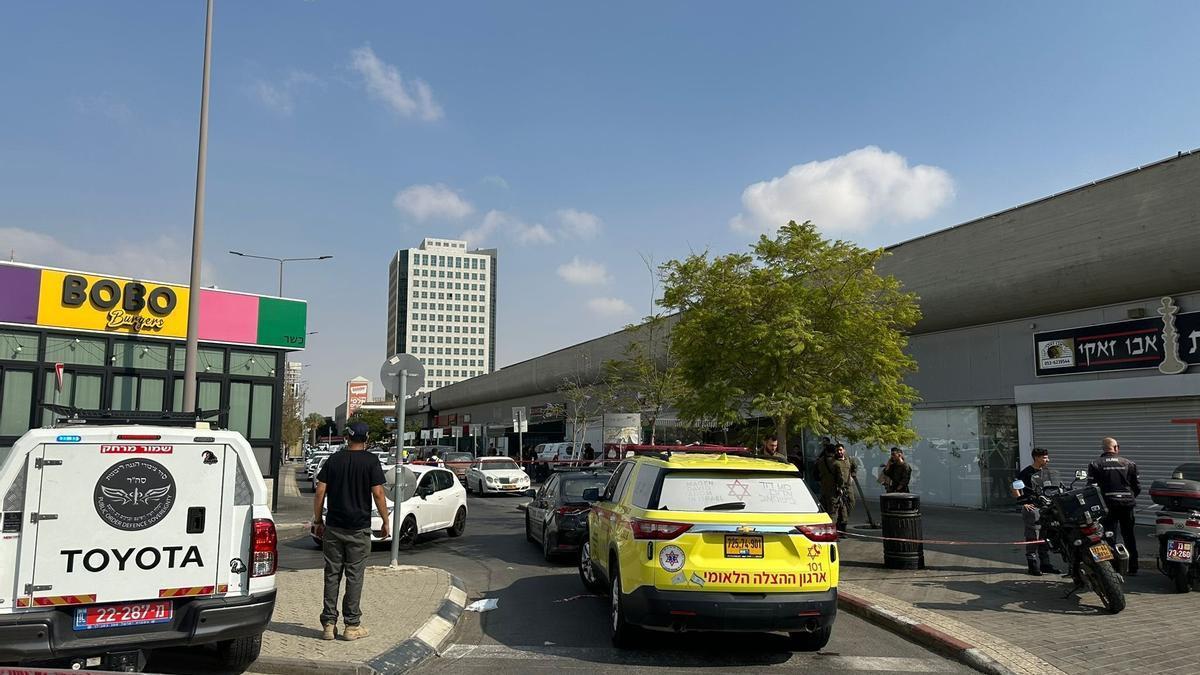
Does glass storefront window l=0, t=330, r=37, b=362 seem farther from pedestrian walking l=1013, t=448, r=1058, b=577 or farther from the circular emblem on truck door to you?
pedestrian walking l=1013, t=448, r=1058, b=577

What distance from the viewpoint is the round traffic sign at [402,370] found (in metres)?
11.9

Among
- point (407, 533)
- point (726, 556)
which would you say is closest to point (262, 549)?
point (726, 556)

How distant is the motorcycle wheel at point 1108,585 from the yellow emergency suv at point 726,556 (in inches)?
136

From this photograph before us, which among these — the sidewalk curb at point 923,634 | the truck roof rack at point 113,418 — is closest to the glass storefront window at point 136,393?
Answer: the truck roof rack at point 113,418

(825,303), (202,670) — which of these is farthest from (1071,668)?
(825,303)

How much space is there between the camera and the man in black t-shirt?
7.12 meters

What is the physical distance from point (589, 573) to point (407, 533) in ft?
19.7

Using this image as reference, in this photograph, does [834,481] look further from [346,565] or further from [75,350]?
[75,350]

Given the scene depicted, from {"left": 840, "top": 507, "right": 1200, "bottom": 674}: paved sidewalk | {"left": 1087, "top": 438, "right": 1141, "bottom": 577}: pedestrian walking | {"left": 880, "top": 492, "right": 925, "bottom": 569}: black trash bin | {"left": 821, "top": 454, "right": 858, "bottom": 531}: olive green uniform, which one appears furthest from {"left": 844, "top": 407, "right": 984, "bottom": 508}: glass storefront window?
{"left": 1087, "top": 438, "right": 1141, "bottom": 577}: pedestrian walking

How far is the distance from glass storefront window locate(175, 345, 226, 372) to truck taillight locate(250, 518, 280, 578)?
17712 mm

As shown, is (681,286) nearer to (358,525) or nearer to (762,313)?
(762,313)

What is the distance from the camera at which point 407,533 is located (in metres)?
14.8

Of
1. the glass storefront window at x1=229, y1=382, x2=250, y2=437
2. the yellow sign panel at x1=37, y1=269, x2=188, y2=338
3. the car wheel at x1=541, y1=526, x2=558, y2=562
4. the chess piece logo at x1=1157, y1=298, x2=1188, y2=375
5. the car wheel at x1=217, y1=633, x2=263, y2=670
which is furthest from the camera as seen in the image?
the glass storefront window at x1=229, y1=382, x2=250, y2=437

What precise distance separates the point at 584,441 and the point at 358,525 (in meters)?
31.0
